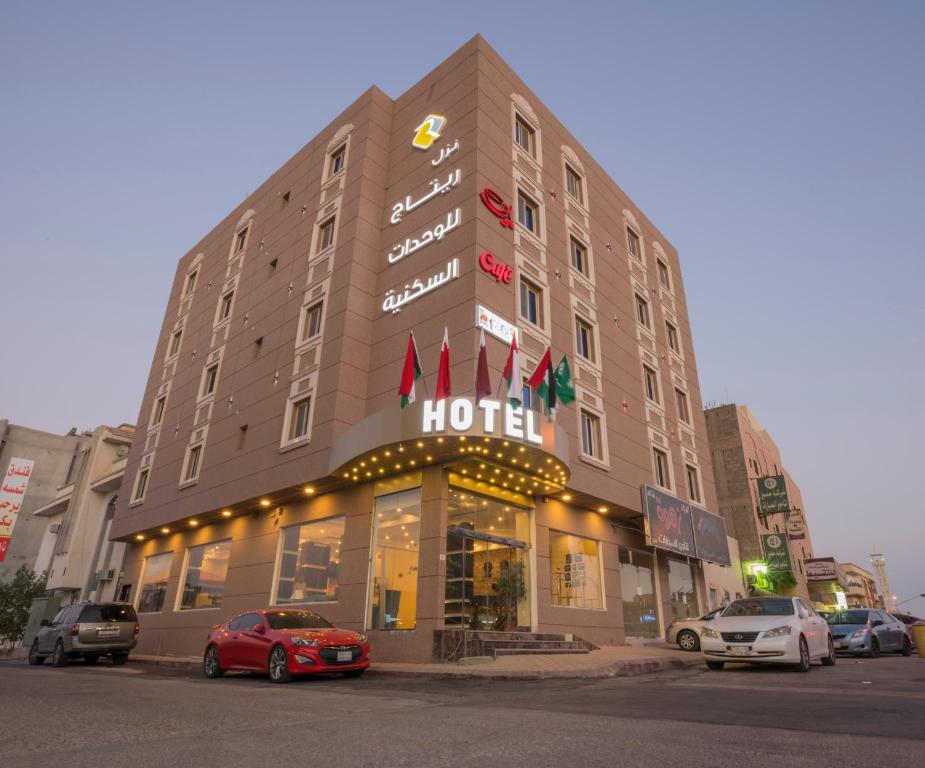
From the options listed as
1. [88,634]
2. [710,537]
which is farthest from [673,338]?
[88,634]

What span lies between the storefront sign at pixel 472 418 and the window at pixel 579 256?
38.0 feet

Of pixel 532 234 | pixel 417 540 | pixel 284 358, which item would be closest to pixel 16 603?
pixel 284 358

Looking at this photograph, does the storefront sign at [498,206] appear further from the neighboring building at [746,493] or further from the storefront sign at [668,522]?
the neighboring building at [746,493]

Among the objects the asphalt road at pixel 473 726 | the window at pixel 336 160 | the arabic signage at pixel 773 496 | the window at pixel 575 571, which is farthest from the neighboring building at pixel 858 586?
the asphalt road at pixel 473 726

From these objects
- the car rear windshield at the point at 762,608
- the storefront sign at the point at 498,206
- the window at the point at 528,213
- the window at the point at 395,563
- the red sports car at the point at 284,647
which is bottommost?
the red sports car at the point at 284,647

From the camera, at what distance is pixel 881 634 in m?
18.8

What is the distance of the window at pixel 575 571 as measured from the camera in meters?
19.4

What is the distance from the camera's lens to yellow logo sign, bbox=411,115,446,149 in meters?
22.4

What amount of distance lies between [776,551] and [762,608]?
3541 cm

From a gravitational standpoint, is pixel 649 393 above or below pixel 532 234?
below

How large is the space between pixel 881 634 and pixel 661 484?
9038 mm

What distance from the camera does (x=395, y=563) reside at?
56.8ft

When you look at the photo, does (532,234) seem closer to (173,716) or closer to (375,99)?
(375,99)

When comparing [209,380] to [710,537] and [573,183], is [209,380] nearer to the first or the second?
[573,183]
